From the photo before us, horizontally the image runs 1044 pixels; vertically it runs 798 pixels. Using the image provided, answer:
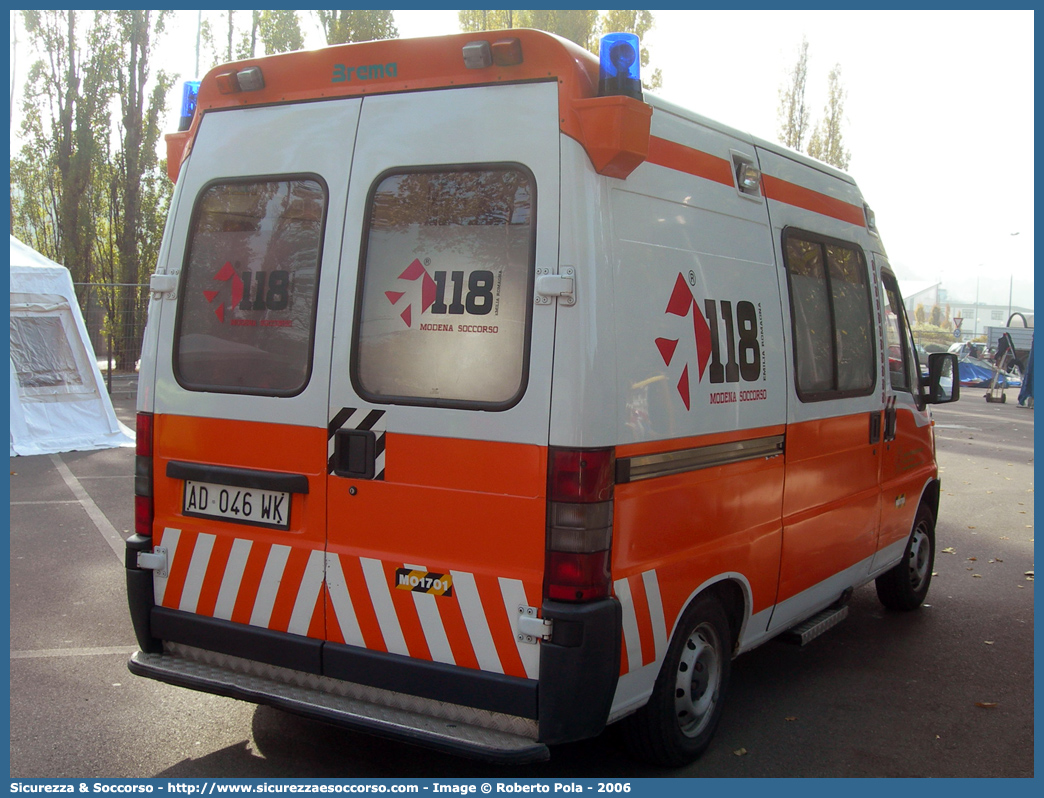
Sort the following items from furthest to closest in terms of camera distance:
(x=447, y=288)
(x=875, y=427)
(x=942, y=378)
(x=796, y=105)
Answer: (x=796, y=105), (x=942, y=378), (x=875, y=427), (x=447, y=288)

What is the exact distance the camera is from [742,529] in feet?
13.7

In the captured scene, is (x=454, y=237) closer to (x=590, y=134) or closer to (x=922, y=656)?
(x=590, y=134)

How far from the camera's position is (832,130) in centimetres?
3831

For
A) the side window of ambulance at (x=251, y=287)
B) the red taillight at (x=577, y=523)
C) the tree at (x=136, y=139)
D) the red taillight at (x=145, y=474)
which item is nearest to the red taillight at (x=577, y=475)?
the red taillight at (x=577, y=523)

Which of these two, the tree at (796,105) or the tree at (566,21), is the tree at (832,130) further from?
the tree at (566,21)

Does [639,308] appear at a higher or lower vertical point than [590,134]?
lower

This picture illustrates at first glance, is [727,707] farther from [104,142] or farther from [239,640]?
Result: [104,142]

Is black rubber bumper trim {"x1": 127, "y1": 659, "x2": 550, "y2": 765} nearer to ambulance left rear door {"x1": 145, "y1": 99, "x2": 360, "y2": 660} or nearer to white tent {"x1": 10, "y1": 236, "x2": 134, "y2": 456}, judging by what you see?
ambulance left rear door {"x1": 145, "y1": 99, "x2": 360, "y2": 660}

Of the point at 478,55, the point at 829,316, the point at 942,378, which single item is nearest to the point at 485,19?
the point at 942,378

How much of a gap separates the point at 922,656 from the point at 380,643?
3.37m

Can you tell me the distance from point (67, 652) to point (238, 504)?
6.63ft

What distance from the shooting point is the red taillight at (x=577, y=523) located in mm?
3277

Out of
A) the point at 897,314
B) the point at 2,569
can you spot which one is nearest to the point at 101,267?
the point at 2,569

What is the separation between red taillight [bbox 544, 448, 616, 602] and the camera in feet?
10.8
